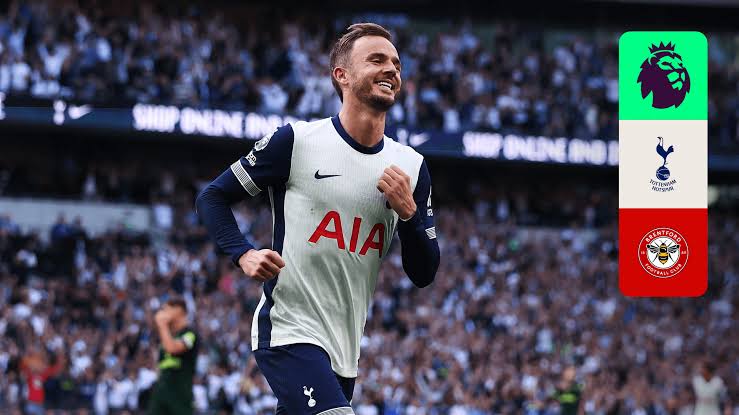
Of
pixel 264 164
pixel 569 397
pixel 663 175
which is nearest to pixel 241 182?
pixel 264 164

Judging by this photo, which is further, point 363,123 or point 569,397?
point 569,397

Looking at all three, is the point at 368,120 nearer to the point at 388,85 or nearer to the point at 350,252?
the point at 388,85

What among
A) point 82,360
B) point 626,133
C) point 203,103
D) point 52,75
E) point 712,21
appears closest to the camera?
point 626,133

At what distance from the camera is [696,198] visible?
678 cm

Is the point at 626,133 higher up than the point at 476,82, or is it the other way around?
the point at 476,82

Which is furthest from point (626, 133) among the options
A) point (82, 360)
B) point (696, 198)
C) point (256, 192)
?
point (82, 360)

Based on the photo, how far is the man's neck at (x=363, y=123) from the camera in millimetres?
5477

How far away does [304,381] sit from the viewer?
5.17 metres

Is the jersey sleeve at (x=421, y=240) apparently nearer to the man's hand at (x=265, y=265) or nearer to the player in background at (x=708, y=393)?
the man's hand at (x=265, y=265)

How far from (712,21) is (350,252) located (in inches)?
1121

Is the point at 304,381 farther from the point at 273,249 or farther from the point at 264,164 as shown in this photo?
the point at 264,164

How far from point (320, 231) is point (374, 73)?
28.8 inches

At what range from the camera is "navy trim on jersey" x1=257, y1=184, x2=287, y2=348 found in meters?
5.39

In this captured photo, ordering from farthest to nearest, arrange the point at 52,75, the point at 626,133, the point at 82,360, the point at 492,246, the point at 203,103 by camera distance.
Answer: the point at 492,246, the point at 203,103, the point at 52,75, the point at 82,360, the point at 626,133
